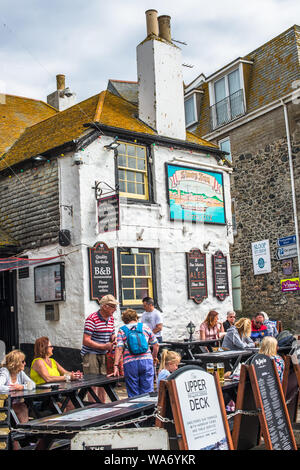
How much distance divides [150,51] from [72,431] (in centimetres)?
1165

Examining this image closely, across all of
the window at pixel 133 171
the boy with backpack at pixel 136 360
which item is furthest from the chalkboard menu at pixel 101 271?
the boy with backpack at pixel 136 360

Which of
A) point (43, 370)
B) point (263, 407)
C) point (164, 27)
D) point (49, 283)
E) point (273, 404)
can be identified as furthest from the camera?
point (164, 27)

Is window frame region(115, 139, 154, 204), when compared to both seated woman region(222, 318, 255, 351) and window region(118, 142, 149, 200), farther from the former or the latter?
seated woman region(222, 318, 255, 351)

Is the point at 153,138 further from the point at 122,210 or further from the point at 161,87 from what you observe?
the point at 122,210

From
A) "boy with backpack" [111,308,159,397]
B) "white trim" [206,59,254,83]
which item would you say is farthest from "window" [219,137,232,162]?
"boy with backpack" [111,308,159,397]

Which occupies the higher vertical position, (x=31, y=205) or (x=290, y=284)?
(x=31, y=205)

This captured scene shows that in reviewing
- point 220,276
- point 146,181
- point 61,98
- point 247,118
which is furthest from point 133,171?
point 247,118

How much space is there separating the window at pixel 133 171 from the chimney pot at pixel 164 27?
11.2ft

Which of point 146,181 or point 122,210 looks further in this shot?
point 146,181

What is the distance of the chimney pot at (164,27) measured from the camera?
14.3 metres

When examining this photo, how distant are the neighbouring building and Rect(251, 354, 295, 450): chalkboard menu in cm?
1264

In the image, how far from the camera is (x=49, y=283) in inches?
476

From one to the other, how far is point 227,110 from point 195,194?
25.6 ft

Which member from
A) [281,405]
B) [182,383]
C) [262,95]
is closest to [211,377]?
[182,383]
